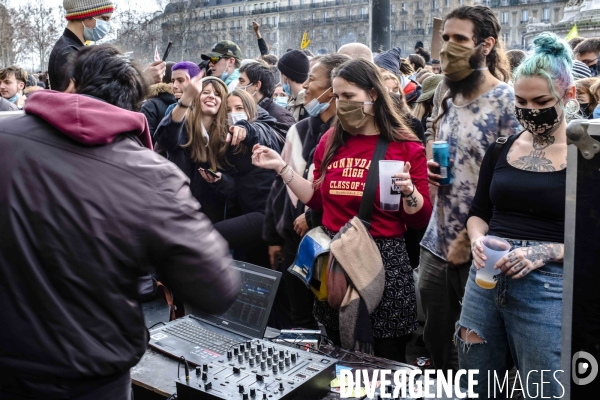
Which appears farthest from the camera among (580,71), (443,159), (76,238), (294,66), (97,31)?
(294,66)

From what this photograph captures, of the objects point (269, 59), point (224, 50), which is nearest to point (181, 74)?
point (224, 50)

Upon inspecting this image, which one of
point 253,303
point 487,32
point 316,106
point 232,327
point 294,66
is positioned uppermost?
point 487,32

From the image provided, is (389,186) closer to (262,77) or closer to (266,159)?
(266,159)

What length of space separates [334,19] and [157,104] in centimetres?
7793

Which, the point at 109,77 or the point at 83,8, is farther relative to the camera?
the point at 83,8

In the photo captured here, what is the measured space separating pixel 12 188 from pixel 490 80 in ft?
8.20

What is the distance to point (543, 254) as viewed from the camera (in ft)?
8.70

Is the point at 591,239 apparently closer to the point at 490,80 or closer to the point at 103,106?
the point at 103,106

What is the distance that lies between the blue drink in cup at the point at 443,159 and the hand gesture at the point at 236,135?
5.86 ft

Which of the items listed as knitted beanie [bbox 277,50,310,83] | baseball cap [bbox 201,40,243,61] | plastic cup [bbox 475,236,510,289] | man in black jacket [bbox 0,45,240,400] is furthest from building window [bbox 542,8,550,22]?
man in black jacket [bbox 0,45,240,400]

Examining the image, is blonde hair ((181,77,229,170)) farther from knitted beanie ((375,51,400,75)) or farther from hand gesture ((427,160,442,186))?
hand gesture ((427,160,442,186))

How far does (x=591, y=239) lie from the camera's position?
1.63 metres

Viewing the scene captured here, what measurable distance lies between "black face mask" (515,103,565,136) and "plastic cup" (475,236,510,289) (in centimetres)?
51

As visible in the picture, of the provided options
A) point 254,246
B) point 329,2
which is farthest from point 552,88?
point 329,2
